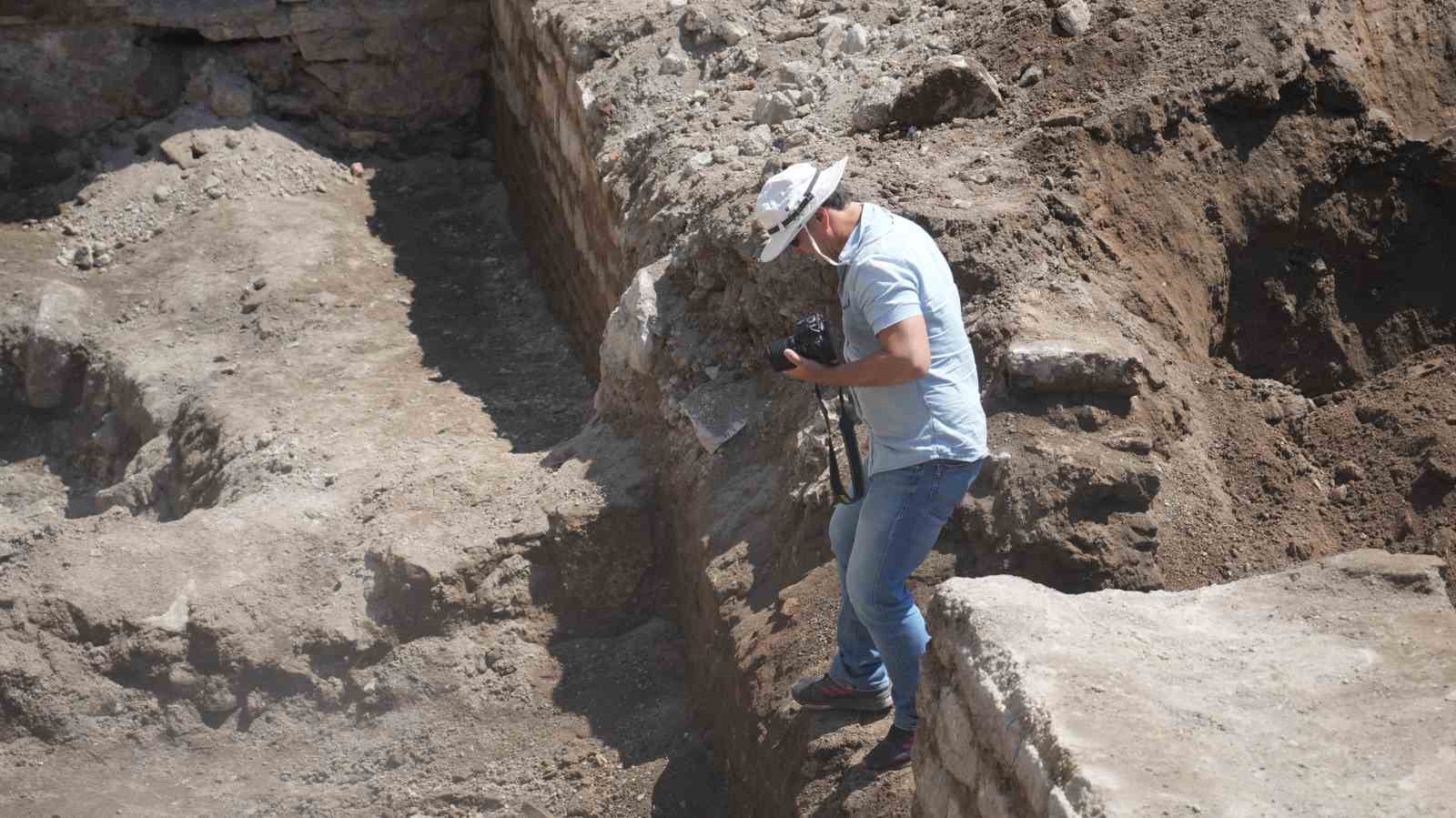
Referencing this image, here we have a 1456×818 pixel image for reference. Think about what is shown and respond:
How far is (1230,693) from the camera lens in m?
3.29

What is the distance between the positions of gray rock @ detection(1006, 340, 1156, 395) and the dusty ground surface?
1.85m

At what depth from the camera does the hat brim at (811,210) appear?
12.8ft

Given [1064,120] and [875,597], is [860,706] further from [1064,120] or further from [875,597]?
[1064,120]

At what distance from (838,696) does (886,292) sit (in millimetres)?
1366

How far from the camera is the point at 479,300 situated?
988cm

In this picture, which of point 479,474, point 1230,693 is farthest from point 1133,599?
point 479,474

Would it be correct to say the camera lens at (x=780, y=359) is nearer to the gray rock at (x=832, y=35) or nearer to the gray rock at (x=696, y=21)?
the gray rock at (x=832, y=35)

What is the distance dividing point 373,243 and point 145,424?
2.33 m

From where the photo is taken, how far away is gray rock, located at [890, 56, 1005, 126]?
639cm

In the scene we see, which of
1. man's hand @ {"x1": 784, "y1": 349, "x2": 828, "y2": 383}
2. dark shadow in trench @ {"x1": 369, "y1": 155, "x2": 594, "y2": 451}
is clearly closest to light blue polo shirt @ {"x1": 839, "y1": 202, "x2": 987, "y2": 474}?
man's hand @ {"x1": 784, "y1": 349, "x2": 828, "y2": 383}

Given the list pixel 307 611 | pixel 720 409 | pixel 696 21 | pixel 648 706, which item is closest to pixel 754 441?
pixel 720 409

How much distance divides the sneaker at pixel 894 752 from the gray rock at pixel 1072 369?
4.43ft

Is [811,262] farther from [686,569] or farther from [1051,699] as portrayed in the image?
[1051,699]

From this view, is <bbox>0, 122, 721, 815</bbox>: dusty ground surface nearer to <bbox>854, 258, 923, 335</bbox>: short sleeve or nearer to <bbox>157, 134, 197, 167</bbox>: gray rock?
<bbox>157, 134, 197, 167</bbox>: gray rock
